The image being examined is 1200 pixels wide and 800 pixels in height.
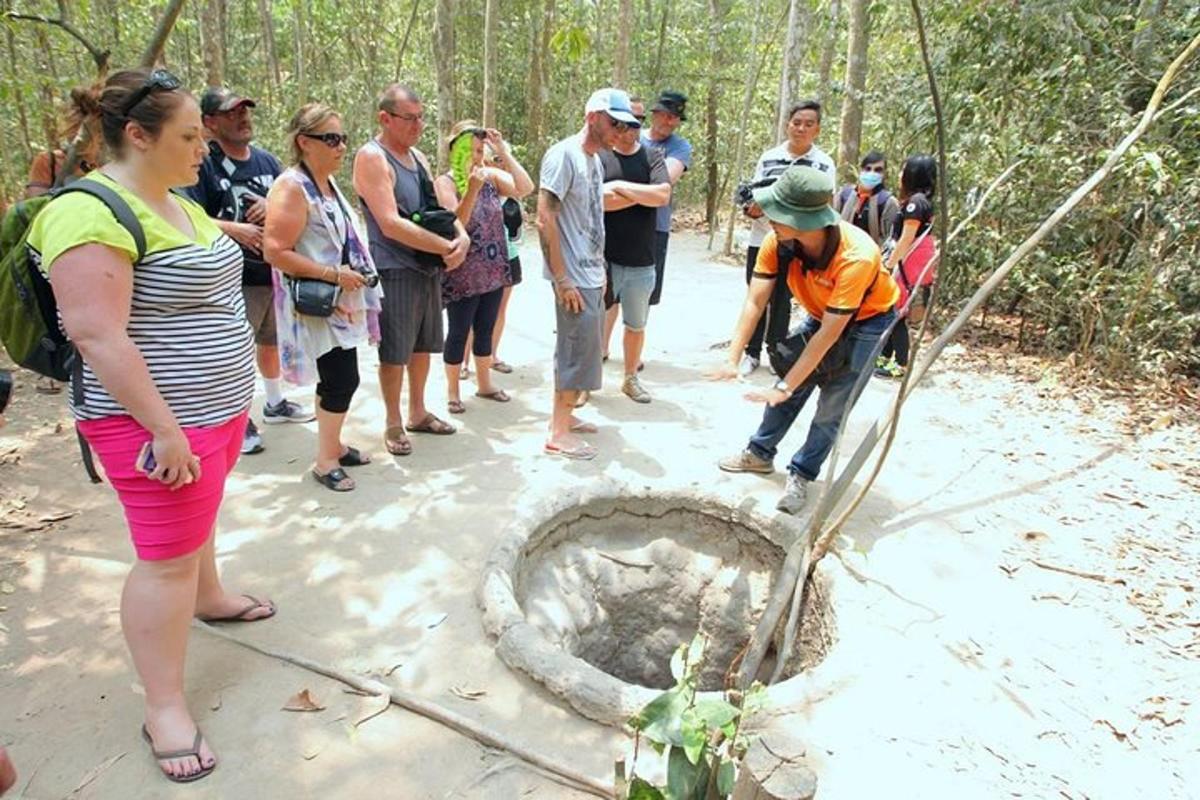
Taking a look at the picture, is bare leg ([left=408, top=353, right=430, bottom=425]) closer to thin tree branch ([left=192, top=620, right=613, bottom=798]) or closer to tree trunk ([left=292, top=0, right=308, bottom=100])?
thin tree branch ([left=192, top=620, right=613, bottom=798])

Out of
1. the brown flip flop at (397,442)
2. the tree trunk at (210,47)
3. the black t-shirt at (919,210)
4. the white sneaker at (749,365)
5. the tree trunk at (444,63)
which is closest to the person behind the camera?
the brown flip flop at (397,442)

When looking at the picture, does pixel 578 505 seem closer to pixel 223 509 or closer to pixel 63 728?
pixel 223 509

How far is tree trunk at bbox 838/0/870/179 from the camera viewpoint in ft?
24.8

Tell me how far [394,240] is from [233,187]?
0.89 m

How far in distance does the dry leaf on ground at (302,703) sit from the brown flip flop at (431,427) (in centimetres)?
217

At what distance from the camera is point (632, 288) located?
15.7 ft

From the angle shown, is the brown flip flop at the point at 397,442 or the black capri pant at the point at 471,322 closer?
the brown flip flop at the point at 397,442

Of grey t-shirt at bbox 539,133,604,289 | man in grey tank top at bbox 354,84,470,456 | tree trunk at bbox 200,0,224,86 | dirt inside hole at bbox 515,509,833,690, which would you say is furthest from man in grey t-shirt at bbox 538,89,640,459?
tree trunk at bbox 200,0,224,86

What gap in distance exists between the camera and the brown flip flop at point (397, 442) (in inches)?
162

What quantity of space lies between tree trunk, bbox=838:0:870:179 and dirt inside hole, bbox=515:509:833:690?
229 inches

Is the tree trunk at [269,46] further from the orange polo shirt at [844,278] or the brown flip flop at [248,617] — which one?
the brown flip flop at [248,617]

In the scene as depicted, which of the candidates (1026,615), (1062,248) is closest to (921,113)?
(1062,248)

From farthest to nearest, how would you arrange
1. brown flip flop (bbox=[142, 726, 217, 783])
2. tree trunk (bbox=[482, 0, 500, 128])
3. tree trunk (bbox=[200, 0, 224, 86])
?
tree trunk (bbox=[482, 0, 500, 128]), tree trunk (bbox=[200, 0, 224, 86]), brown flip flop (bbox=[142, 726, 217, 783])

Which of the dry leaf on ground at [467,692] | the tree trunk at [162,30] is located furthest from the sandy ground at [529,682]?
the tree trunk at [162,30]
